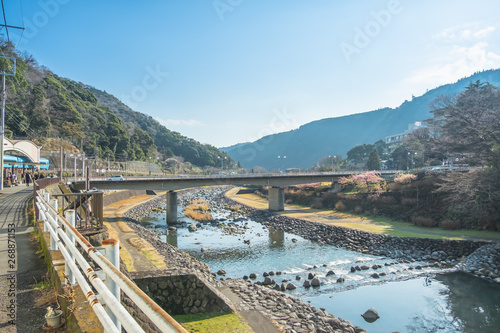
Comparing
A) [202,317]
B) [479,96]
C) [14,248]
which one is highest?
[479,96]

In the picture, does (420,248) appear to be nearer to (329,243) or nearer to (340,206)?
(329,243)

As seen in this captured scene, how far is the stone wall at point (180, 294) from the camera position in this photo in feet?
33.2

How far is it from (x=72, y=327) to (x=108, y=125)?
79735mm

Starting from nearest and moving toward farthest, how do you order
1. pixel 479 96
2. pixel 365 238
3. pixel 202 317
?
pixel 202 317, pixel 365 238, pixel 479 96

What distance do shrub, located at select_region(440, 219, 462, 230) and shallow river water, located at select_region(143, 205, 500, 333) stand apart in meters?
9.11

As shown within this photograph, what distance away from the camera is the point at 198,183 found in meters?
40.3

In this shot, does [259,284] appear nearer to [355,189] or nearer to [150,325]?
[150,325]

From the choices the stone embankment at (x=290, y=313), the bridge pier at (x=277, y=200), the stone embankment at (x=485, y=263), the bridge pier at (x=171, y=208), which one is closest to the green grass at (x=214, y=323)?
the stone embankment at (x=290, y=313)

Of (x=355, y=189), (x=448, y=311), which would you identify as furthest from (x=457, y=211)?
(x=355, y=189)

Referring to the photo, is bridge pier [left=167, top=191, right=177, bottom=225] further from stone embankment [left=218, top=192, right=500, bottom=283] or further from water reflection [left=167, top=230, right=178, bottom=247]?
stone embankment [left=218, top=192, right=500, bottom=283]

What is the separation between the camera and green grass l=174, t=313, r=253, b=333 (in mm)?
9031

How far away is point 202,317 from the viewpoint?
9.80m

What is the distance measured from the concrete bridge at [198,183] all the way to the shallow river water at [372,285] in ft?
37.1

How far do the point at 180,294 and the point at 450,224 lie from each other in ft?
83.5
